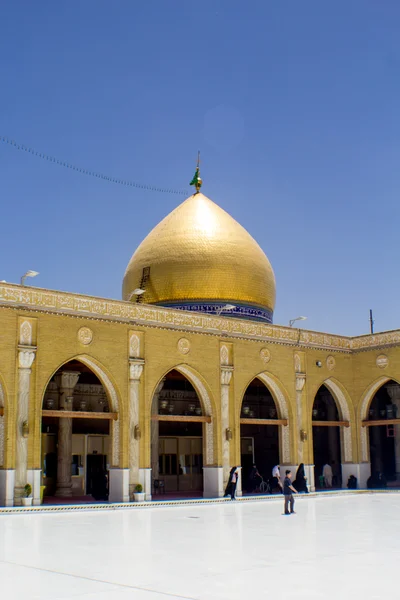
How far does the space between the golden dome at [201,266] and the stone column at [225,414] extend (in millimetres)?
3504

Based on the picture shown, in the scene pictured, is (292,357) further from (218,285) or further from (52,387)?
(52,387)

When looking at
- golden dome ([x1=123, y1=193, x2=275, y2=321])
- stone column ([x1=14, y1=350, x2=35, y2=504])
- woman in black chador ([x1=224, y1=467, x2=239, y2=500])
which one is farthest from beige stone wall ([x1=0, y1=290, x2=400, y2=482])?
golden dome ([x1=123, y1=193, x2=275, y2=321])

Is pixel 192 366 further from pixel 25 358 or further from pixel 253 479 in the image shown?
pixel 25 358

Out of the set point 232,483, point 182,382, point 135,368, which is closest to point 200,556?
point 135,368

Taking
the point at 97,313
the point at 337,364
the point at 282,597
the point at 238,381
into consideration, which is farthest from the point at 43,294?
the point at 282,597

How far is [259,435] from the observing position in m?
28.7

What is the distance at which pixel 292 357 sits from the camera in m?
25.8

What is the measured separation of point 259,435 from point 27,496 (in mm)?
11969

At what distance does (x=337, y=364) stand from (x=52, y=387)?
1009 centimetres

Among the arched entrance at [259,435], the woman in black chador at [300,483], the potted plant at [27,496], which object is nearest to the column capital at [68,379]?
the potted plant at [27,496]

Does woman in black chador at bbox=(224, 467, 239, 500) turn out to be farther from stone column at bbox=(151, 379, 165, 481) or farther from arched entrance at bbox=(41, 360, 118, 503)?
arched entrance at bbox=(41, 360, 118, 503)

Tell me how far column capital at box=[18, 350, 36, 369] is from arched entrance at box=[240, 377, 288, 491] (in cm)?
1055

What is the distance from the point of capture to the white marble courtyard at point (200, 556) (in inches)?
284

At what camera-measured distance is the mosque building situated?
19.3 meters
